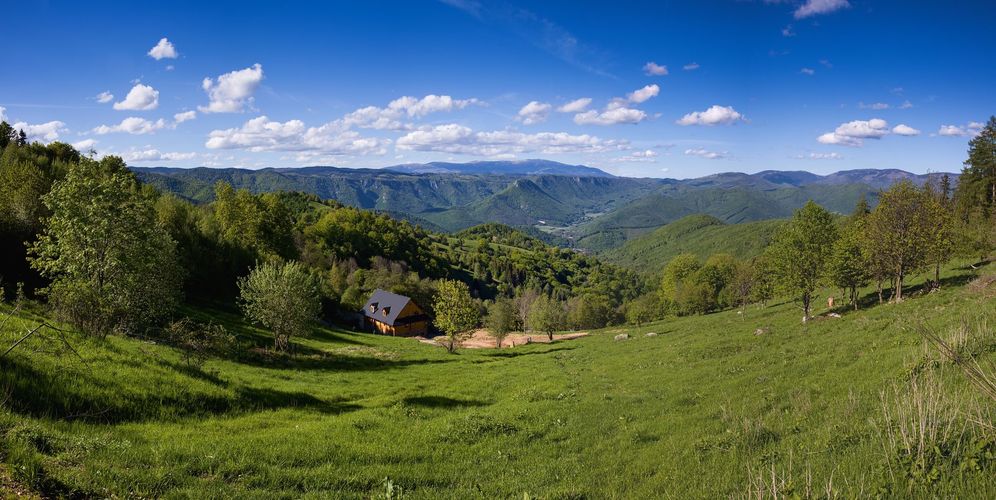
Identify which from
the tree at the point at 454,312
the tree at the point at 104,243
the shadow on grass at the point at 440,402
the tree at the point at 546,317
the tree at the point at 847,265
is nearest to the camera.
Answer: the shadow on grass at the point at 440,402

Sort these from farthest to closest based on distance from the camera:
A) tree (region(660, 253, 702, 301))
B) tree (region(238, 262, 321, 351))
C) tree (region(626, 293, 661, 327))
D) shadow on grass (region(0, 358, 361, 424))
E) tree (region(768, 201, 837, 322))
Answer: tree (region(660, 253, 702, 301)), tree (region(626, 293, 661, 327)), tree (region(768, 201, 837, 322)), tree (region(238, 262, 321, 351)), shadow on grass (region(0, 358, 361, 424))

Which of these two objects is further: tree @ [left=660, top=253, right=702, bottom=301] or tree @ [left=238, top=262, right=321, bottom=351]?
tree @ [left=660, top=253, right=702, bottom=301]

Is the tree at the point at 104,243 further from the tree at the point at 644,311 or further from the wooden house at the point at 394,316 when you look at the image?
the tree at the point at 644,311

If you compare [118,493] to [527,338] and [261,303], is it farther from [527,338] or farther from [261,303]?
[527,338]

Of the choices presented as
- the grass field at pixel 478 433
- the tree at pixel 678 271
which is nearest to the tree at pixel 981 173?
the tree at pixel 678 271

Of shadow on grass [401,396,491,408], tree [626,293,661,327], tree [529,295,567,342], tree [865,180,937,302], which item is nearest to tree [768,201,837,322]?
tree [865,180,937,302]

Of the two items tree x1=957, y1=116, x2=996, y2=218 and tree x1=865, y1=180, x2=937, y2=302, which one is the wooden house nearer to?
tree x1=865, y1=180, x2=937, y2=302

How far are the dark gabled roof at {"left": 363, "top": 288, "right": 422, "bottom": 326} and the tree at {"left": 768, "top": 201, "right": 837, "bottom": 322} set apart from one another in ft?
225

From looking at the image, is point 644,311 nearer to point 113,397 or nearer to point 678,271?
point 678,271

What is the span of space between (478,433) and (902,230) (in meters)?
47.6

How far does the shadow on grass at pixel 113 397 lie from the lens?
11805 millimetres

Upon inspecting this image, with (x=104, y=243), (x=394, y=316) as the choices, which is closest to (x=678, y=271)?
(x=394, y=316)

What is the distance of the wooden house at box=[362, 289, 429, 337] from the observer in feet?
307

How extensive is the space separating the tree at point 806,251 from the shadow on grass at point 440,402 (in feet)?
120
